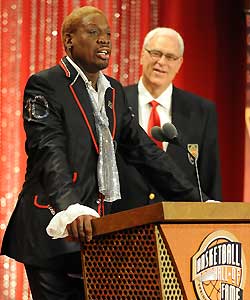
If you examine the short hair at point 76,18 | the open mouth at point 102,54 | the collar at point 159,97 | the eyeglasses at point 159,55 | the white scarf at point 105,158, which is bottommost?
the white scarf at point 105,158

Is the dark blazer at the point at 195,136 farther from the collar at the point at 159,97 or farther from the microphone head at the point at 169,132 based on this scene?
the microphone head at the point at 169,132

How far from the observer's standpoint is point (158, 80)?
3787mm

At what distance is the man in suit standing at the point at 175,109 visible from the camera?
3.72 meters

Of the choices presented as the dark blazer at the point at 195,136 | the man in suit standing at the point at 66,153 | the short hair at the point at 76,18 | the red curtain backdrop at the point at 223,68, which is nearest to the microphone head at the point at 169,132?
the man in suit standing at the point at 66,153

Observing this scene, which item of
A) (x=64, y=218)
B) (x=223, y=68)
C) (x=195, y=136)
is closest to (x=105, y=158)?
(x=64, y=218)

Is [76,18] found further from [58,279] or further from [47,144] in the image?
[58,279]

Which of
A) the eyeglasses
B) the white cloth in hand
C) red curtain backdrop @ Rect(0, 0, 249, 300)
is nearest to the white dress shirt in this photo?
the eyeglasses

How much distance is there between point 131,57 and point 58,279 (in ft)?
7.34

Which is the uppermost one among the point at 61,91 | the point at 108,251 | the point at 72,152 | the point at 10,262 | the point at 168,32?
the point at 168,32

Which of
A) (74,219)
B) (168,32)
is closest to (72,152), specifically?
(74,219)

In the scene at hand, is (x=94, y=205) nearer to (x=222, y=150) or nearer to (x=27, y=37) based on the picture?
(x=27, y=37)

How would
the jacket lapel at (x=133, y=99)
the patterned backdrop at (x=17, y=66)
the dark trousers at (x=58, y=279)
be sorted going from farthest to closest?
the patterned backdrop at (x=17, y=66), the jacket lapel at (x=133, y=99), the dark trousers at (x=58, y=279)

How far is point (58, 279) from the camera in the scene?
2.43 metres

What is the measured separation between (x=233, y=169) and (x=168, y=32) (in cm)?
113
